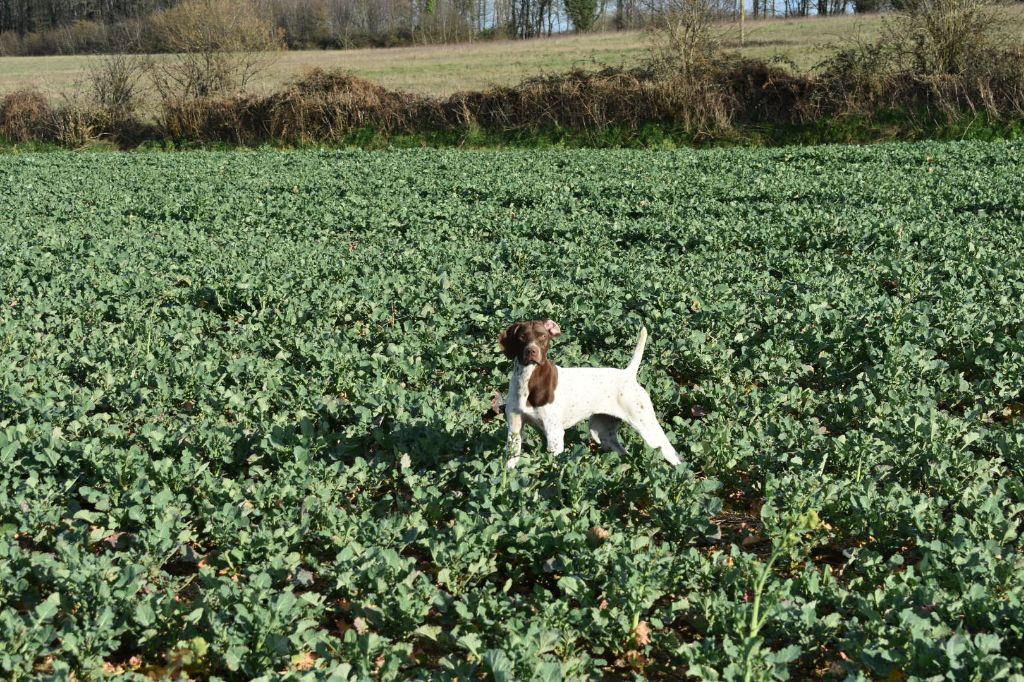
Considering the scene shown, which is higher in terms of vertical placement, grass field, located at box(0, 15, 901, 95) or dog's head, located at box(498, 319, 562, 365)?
grass field, located at box(0, 15, 901, 95)

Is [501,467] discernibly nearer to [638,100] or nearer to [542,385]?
[542,385]

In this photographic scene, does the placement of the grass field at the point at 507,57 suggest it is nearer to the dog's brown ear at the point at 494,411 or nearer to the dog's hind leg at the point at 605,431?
the dog's brown ear at the point at 494,411

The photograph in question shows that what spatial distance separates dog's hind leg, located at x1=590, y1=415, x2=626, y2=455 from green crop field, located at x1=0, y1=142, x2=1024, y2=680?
14 cm

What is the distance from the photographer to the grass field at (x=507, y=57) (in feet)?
136

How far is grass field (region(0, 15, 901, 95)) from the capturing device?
41.3m

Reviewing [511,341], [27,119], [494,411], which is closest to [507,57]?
[27,119]

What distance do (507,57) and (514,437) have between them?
5197 cm

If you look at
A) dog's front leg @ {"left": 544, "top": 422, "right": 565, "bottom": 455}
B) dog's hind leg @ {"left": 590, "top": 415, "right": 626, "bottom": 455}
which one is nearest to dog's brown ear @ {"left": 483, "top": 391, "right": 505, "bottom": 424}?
dog's hind leg @ {"left": 590, "top": 415, "right": 626, "bottom": 455}

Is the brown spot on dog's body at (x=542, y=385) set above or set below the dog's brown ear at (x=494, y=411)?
above

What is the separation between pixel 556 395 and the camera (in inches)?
194

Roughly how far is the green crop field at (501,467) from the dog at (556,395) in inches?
7.2

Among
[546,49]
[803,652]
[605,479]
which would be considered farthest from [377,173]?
[546,49]

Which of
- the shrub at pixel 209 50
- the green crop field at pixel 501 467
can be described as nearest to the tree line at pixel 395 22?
the shrub at pixel 209 50

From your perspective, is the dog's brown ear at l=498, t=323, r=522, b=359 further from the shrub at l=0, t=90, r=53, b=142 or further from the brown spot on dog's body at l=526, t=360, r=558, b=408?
the shrub at l=0, t=90, r=53, b=142
